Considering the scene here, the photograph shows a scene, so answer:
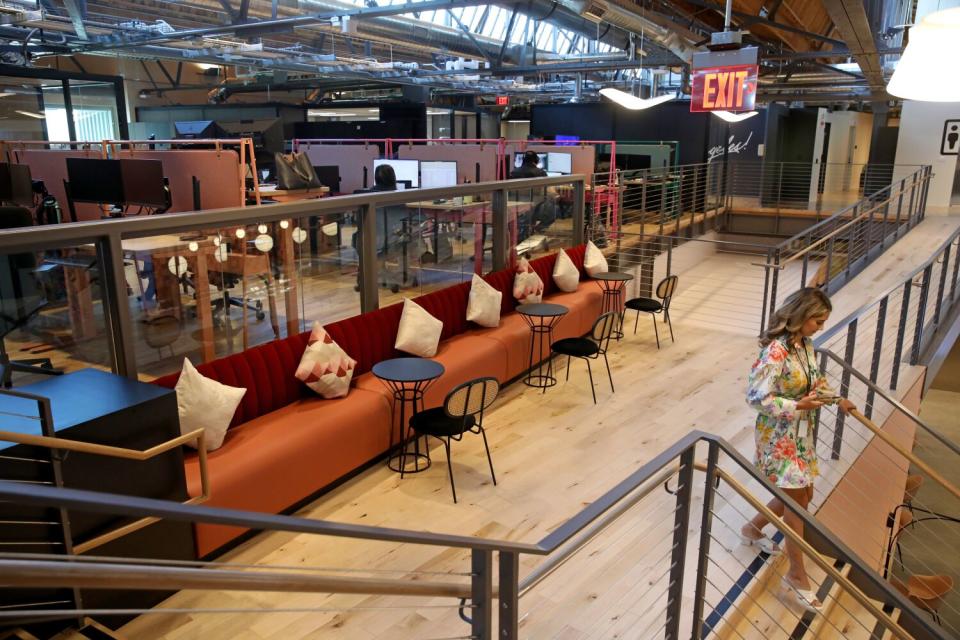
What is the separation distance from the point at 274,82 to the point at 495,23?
539cm

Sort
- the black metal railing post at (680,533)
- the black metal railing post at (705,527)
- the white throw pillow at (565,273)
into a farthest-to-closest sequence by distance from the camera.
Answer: the white throw pillow at (565,273)
the black metal railing post at (705,527)
the black metal railing post at (680,533)

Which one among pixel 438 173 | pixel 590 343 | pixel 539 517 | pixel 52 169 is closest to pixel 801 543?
pixel 539 517

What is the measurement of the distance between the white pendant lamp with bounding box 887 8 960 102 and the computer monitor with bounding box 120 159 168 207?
5.06 metres

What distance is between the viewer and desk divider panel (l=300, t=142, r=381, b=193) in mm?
11133

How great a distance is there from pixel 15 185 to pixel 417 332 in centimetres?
358

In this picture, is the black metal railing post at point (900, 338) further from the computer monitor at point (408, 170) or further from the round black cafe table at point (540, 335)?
the computer monitor at point (408, 170)

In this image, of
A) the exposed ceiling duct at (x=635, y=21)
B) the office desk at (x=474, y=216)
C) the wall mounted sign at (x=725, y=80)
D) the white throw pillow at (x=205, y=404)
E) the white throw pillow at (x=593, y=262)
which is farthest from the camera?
the white throw pillow at (x=593, y=262)

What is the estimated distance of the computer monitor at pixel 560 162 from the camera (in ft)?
34.3

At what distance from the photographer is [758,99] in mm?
13828

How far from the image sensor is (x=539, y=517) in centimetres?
399

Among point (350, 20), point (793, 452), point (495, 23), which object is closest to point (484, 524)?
point (793, 452)

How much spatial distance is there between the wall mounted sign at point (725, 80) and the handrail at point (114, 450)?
5847mm

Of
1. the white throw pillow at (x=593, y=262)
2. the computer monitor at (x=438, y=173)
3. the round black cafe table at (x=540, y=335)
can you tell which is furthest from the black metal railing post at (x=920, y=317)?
the computer monitor at (x=438, y=173)

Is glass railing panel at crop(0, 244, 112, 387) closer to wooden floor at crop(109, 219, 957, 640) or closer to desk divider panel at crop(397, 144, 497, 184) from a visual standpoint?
wooden floor at crop(109, 219, 957, 640)
